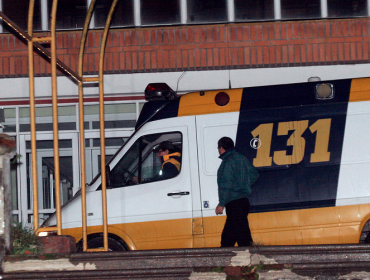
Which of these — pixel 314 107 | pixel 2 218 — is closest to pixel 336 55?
pixel 314 107

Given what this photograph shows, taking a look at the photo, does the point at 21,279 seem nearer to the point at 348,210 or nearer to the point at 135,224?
the point at 135,224

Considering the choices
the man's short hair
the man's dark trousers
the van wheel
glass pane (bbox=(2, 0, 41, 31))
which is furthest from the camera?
glass pane (bbox=(2, 0, 41, 31))

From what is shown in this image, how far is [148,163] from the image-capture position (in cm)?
664

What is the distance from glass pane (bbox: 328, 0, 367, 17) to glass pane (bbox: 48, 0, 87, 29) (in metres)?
4.19

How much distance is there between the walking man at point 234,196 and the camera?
596 cm

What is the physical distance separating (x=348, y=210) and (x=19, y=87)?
19.7 feet

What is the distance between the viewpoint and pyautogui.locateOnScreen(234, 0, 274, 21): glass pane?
30.3 ft

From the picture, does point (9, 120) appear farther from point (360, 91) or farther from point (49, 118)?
point (360, 91)

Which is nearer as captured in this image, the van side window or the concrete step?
the concrete step

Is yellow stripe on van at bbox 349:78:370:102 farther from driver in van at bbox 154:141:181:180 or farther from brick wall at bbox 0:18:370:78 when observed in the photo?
brick wall at bbox 0:18:370:78

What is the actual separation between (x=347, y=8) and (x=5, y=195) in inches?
271

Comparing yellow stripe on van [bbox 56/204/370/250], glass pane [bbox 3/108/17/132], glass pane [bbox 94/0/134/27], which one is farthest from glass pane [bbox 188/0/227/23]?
yellow stripe on van [bbox 56/204/370/250]

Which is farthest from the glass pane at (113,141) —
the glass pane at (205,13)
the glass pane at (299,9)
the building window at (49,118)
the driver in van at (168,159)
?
the glass pane at (299,9)

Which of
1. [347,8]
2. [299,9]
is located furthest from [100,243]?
[347,8]
